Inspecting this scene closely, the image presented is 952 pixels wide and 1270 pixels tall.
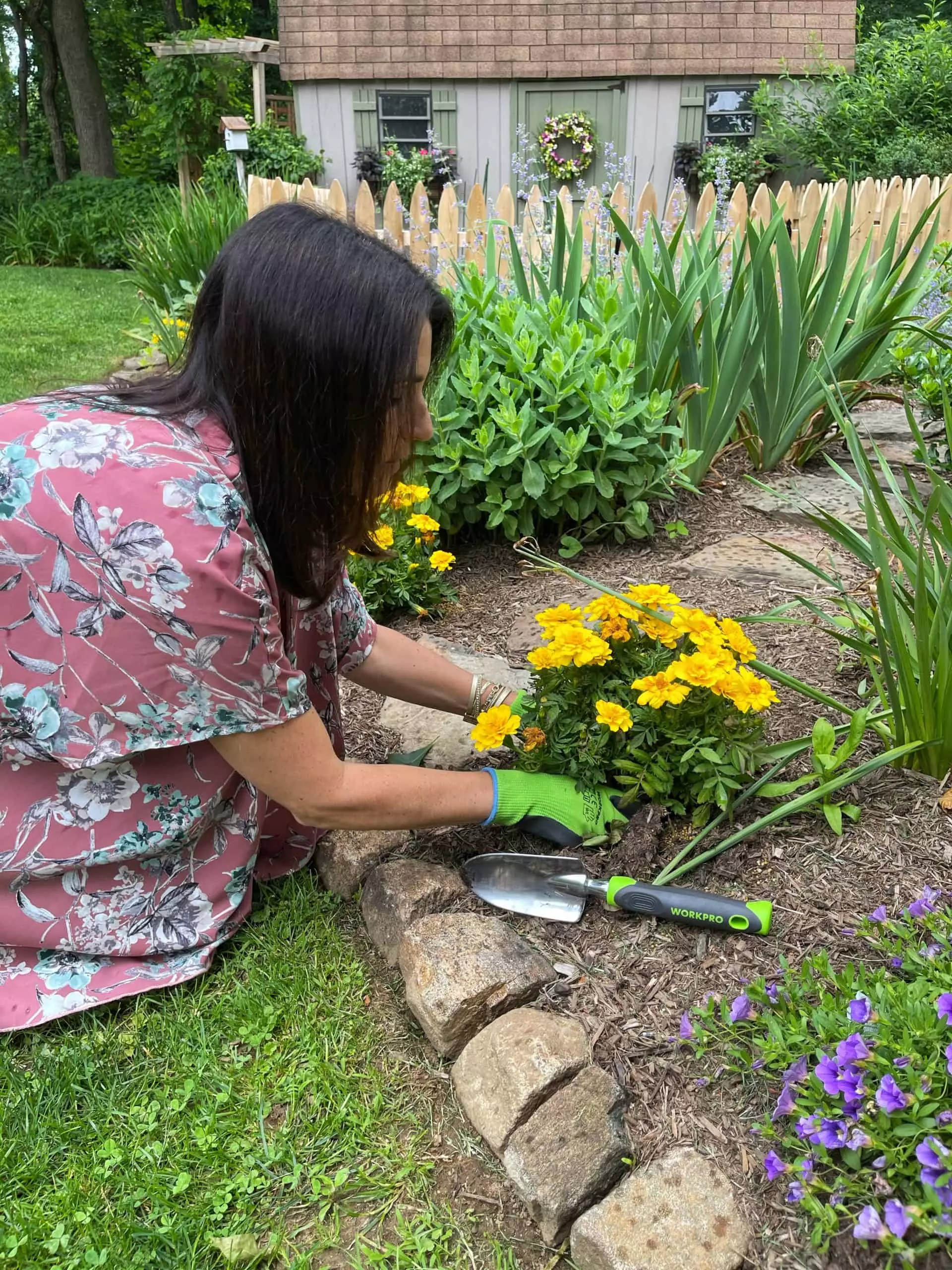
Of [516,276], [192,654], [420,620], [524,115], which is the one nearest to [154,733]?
[192,654]

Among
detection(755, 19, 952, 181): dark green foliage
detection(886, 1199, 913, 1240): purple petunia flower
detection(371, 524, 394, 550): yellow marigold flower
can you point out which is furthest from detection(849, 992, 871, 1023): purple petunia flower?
detection(755, 19, 952, 181): dark green foliage

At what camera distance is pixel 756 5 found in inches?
478

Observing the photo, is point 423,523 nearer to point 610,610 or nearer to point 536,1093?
point 610,610

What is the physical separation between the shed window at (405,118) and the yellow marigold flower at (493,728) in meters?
12.4

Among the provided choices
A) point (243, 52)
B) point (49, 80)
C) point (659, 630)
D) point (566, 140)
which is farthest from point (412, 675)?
point (49, 80)

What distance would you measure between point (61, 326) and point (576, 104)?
8.21 metres

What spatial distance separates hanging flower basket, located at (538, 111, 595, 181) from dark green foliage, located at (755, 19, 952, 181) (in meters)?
2.19

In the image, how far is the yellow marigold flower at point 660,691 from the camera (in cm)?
164

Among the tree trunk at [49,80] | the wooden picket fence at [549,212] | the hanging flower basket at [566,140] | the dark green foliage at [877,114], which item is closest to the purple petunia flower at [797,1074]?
the wooden picket fence at [549,212]

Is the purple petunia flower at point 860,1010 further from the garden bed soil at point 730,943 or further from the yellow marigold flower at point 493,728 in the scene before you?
the yellow marigold flower at point 493,728

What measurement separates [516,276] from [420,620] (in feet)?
4.80

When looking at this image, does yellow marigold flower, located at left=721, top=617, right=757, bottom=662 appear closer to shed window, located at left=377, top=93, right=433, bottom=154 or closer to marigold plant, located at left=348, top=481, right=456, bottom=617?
marigold plant, located at left=348, top=481, right=456, bottom=617

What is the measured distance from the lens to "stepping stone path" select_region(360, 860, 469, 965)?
5.75 feet

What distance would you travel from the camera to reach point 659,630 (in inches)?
70.5
